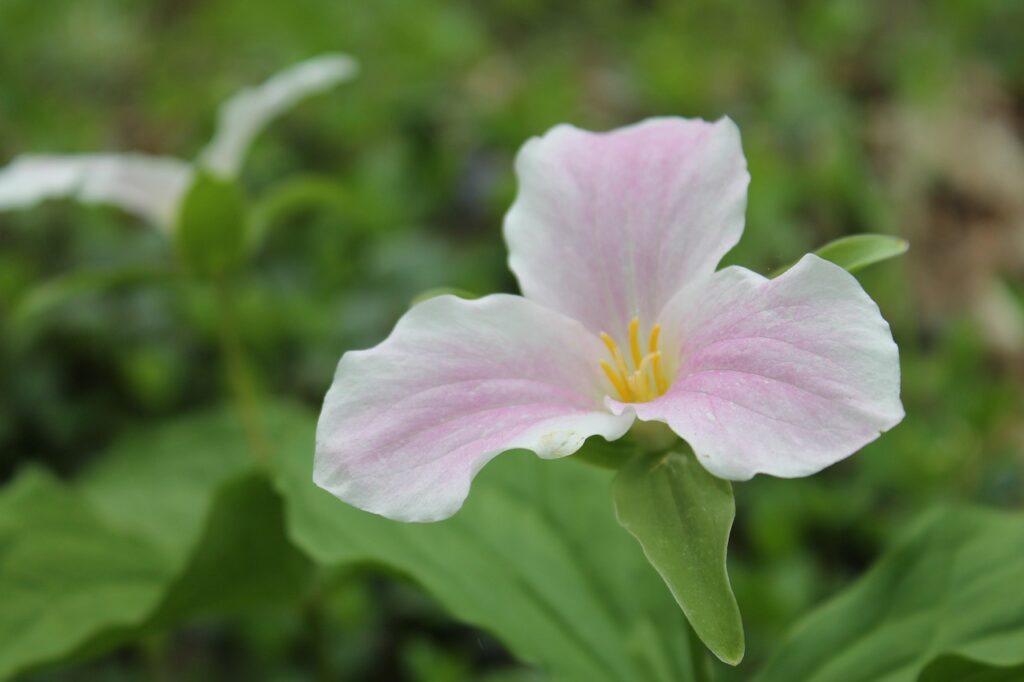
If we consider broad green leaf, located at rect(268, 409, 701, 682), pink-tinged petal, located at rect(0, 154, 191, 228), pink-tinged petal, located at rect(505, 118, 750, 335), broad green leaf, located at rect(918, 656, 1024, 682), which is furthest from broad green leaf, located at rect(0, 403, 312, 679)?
broad green leaf, located at rect(918, 656, 1024, 682)

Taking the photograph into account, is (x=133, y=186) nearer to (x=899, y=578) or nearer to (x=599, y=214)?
(x=599, y=214)

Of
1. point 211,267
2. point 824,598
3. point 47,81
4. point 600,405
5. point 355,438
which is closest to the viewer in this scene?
point 355,438

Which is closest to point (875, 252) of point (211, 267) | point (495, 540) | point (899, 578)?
point (899, 578)

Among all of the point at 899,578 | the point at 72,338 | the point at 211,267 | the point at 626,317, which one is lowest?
the point at 72,338

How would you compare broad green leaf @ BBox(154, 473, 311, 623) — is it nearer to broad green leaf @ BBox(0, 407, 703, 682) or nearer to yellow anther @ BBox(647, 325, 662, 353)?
broad green leaf @ BBox(0, 407, 703, 682)

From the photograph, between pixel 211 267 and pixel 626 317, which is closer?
pixel 626 317

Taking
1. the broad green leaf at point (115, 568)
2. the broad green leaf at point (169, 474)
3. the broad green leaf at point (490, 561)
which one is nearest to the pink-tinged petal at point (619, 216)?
the broad green leaf at point (490, 561)

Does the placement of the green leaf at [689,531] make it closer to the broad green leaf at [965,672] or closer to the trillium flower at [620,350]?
the trillium flower at [620,350]
